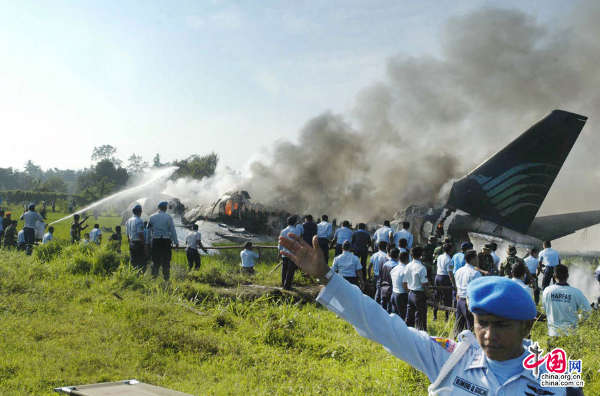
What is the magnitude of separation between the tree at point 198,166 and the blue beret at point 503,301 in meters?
62.4

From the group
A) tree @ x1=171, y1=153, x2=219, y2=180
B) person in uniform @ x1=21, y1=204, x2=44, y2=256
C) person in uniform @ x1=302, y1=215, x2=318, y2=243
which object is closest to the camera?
person in uniform @ x1=302, y1=215, x2=318, y2=243

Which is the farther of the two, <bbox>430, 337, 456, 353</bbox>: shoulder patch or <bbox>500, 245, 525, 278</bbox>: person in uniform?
<bbox>500, 245, 525, 278</bbox>: person in uniform

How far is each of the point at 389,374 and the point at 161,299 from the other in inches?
177

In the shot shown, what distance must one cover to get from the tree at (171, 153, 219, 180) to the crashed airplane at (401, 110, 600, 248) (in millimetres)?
48129

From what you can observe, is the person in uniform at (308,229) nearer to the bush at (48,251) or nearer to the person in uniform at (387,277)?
the person in uniform at (387,277)

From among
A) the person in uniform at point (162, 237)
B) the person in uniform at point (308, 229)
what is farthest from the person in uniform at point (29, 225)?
the person in uniform at point (308, 229)

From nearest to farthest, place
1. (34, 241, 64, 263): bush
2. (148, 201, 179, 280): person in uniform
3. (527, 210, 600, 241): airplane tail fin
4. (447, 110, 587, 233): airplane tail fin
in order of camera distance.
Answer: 1. (148, 201, 179, 280): person in uniform
2. (34, 241, 64, 263): bush
3. (447, 110, 587, 233): airplane tail fin
4. (527, 210, 600, 241): airplane tail fin

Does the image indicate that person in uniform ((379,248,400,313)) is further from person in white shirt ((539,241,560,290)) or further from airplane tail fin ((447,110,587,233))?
airplane tail fin ((447,110,587,233))

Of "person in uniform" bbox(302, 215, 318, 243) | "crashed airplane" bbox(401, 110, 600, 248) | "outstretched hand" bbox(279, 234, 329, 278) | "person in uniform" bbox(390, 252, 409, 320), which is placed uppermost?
"crashed airplane" bbox(401, 110, 600, 248)

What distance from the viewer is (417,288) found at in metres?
7.89

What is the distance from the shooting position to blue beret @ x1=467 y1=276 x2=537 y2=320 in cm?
180

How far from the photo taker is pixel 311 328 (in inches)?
327

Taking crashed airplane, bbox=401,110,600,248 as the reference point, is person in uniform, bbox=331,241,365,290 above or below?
below

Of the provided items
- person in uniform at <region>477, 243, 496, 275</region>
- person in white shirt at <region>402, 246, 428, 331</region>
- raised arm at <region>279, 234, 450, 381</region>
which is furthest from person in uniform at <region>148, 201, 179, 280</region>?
raised arm at <region>279, 234, 450, 381</region>
